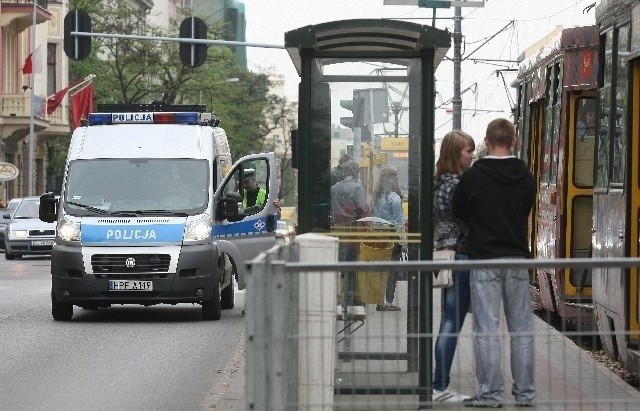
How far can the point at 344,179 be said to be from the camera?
1116 centimetres

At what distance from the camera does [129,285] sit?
19500 millimetres

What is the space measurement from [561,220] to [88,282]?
544 centimetres

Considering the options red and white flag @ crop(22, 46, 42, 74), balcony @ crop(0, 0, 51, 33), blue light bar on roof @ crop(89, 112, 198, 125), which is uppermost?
balcony @ crop(0, 0, 51, 33)

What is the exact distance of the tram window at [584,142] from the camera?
58.1 ft

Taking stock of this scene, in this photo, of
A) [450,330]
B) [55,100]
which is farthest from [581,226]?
[55,100]

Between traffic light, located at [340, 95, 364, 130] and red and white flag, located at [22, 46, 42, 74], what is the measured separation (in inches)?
1961

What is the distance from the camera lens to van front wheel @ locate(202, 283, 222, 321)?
2000cm

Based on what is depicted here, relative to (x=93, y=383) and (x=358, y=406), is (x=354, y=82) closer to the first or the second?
(x=93, y=383)

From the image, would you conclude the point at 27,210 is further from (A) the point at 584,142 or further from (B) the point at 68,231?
(A) the point at 584,142

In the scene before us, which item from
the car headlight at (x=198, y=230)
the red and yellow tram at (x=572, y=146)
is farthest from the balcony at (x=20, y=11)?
the red and yellow tram at (x=572, y=146)

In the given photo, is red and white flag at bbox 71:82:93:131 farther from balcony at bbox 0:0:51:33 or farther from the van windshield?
the van windshield

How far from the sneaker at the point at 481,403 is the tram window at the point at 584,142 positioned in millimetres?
11451

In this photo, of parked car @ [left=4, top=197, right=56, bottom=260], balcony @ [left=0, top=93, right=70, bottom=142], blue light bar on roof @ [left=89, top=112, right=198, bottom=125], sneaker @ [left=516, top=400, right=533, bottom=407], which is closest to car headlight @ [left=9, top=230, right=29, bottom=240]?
parked car @ [left=4, top=197, right=56, bottom=260]

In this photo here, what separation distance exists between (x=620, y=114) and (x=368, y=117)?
7.16 ft
